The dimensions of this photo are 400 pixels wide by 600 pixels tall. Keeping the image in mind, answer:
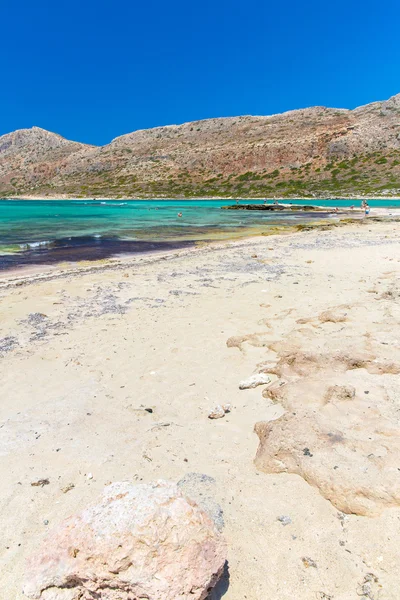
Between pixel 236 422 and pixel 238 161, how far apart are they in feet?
367

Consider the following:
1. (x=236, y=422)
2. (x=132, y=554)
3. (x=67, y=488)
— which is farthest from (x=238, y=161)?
(x=132, y=554)

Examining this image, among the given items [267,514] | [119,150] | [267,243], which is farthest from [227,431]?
[119,150]

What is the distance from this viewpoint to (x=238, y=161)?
10825 cm

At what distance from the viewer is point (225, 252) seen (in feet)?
62.2

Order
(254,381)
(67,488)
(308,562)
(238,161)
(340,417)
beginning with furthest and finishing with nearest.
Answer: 1. (238,161)
2. (254,381)
3. (340,417)
4. (67,488)
5. (308,562)

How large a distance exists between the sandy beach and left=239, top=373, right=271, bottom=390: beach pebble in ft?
0.32

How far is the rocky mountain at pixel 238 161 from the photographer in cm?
9144

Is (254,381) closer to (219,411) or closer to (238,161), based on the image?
(219,411)

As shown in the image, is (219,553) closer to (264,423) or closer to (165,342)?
(264,423)

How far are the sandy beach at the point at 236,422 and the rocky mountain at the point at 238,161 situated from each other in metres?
79.2

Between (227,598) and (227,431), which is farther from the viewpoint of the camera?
(227,431)

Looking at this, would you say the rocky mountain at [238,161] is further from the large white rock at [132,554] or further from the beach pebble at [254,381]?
the large white rock at [132,554]

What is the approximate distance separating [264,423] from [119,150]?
5856 inches

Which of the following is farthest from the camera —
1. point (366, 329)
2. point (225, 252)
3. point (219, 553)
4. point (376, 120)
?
point (376, 120)
